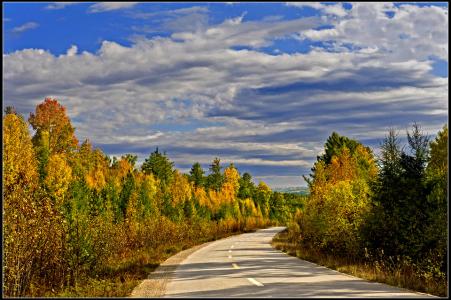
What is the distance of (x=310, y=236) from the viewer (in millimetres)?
37781

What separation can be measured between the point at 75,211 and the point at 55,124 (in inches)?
2298

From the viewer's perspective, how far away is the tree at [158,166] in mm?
84938

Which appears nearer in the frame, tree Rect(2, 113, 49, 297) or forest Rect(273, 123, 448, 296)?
tree Rect(2, 113, 49, 297)

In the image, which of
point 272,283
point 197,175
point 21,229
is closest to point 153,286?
point 272,283

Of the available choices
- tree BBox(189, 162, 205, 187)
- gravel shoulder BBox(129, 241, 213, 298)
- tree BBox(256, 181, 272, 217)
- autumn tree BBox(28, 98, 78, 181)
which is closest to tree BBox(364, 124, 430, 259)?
gravel shoulder BBox(129, 241, 213, 298)

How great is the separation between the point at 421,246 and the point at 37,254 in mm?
14818

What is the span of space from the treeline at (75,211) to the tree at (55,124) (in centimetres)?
14

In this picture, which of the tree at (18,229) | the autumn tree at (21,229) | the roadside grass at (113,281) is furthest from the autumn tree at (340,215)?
the tree at (18,229)

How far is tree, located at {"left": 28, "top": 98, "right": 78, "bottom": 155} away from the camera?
243 feet

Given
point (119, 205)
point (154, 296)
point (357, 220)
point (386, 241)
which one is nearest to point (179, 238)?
point (119, 205)

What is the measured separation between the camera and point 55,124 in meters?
78.8

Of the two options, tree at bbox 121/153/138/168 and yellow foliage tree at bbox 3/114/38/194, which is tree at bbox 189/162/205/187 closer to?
tree at bbox 121/153/138/168

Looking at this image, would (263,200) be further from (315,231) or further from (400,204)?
(400,204)

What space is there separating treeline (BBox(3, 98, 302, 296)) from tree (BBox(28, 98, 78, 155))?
5.6 inches
